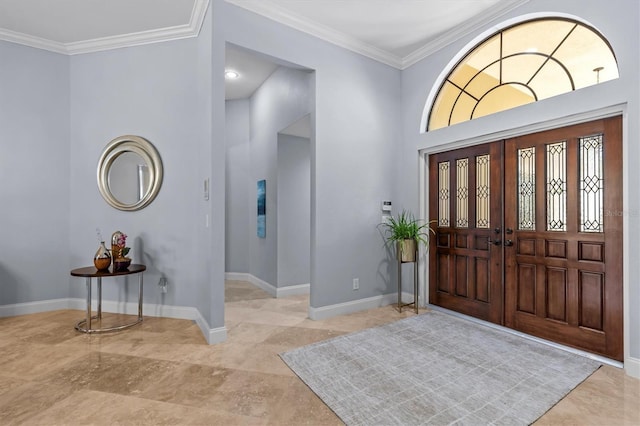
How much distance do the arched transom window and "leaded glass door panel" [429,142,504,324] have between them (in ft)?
1.60

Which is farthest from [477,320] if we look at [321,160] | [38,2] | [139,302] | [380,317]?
[38,2]

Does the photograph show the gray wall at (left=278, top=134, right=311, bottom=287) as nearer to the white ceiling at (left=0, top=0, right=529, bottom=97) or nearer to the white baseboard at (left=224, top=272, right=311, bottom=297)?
the white baseboard at (left=224, top=272, right=311, bottom=297)

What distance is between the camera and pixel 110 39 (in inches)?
143

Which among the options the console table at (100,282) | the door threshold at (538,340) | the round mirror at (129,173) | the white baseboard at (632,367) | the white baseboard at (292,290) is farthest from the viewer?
the white baseboard at (292,290)

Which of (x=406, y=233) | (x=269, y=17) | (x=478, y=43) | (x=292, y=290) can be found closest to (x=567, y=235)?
(x=406, y=233)

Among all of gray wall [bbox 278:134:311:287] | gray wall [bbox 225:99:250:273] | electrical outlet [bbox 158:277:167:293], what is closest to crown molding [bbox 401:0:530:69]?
gray wall [bbox 278:134:311:287]

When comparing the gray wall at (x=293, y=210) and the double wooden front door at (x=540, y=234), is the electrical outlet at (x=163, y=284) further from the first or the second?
the double wooden front door at (x=540, y=234)

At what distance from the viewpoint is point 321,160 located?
3.51 metres

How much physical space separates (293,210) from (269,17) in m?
2.50

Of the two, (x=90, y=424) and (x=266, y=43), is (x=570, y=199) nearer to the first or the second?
(x=266, y=43)

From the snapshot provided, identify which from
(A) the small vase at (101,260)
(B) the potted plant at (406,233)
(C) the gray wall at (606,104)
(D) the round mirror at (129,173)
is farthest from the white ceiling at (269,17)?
(A) the small vase at (101,260)

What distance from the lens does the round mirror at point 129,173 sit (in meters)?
3.54

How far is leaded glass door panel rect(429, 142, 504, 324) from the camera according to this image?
3219mm

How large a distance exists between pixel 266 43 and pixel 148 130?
1.68 meters
